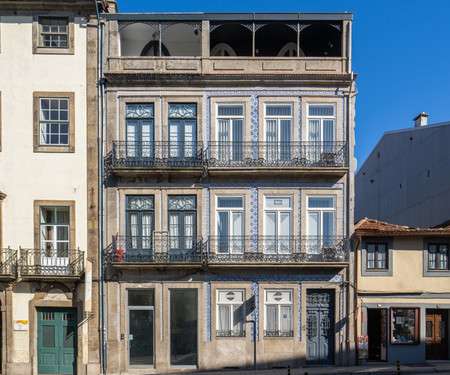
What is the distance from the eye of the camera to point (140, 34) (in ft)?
62.0

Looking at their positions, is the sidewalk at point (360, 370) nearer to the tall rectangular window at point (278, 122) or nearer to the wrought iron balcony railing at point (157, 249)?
the wrought iron balcony railing at point (157, 249)

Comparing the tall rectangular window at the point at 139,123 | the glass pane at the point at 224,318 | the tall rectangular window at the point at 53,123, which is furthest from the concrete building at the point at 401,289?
the tall rectangular window at the point at 53,123

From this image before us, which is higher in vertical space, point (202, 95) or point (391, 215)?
point (202, 95)

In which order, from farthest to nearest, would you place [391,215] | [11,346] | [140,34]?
[391,215], [140,34], [11,346]

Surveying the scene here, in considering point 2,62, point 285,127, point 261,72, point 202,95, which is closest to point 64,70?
point 2,62

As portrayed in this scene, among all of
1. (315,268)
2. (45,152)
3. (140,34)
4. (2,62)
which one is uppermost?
(140,34)

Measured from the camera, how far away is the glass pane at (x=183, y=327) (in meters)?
17.0

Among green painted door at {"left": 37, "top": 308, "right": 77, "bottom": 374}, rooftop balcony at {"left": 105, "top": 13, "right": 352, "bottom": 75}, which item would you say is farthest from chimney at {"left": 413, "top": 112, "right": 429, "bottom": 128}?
green painted door at {"left": 37, "top": 308, "right": 77, "bottom": 374}

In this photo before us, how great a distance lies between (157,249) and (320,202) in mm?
6773

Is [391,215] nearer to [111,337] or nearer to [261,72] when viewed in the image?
[261,72]

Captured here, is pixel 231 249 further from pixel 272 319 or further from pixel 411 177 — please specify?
pixel 411 177

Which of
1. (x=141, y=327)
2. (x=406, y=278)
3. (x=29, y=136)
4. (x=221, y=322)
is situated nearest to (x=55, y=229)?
(x=29, y=136)

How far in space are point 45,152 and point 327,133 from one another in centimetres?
1130

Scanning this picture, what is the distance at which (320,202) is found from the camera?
687 inches
